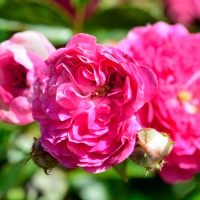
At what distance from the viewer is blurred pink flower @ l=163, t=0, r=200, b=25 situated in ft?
3.41

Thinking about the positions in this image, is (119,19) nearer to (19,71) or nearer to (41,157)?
(19,71)

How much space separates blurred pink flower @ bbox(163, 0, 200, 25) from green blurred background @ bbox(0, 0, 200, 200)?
161 mm

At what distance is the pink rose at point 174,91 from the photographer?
2.03 feet

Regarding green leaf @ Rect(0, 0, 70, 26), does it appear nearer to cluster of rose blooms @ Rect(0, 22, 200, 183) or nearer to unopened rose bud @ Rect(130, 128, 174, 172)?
cluster of rose blooms @ Rect(0, 22, 200, 183)

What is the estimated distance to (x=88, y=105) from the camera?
0.53 m

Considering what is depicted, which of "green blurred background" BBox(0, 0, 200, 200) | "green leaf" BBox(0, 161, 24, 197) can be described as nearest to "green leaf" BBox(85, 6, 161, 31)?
"green blurred background" BBox(0, 0, 200, 200)

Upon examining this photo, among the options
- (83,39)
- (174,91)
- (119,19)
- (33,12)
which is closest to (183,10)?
(119,19)

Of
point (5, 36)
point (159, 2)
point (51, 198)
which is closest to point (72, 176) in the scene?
point (51, 198)

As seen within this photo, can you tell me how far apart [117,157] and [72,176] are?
37 cm

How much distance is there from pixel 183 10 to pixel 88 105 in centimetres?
59

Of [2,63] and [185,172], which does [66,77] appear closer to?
[2,63]

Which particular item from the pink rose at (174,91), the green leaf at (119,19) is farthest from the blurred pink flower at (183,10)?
the pink rose at (174,91)

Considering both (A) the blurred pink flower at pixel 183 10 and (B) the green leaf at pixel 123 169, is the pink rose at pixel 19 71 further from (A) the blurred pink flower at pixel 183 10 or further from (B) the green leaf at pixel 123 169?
(A) the blurred pink flower at pixel 183 10

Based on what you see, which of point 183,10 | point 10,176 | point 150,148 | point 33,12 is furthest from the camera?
point 183,10
